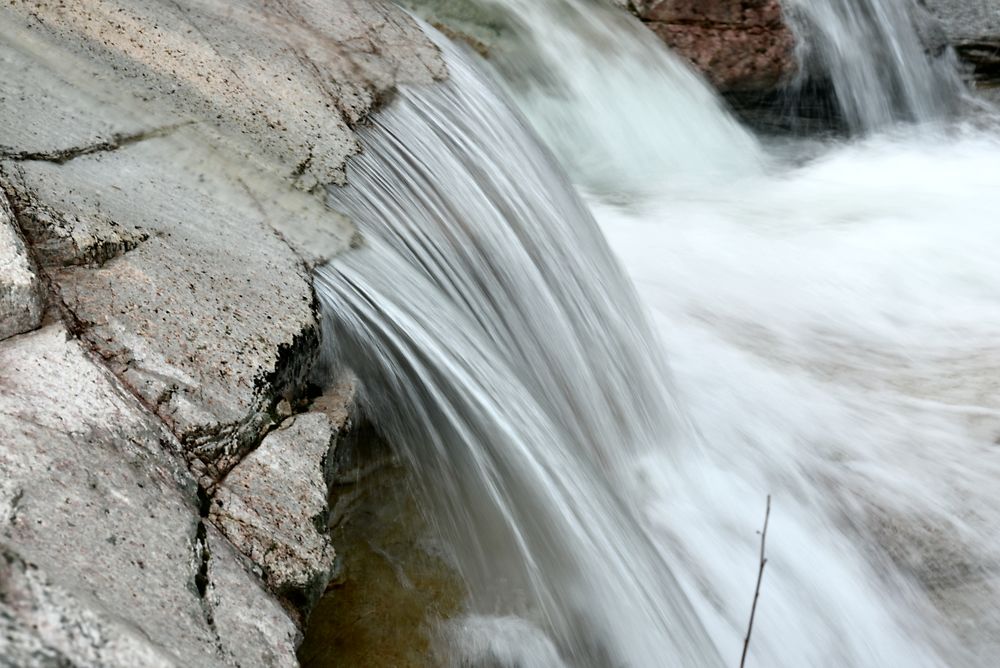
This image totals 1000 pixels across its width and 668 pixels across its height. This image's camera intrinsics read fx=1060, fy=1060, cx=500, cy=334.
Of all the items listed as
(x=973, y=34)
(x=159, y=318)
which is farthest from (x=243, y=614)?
(x=973, y=34)

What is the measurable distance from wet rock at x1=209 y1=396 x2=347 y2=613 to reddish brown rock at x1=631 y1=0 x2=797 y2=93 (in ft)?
15.9

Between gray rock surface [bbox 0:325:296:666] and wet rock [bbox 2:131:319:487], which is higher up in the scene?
wet rock [bbox 2:131:319:487]

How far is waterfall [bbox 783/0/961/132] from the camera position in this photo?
687 cm

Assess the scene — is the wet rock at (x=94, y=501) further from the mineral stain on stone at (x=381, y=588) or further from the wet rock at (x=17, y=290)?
the mineral stain on stone at (x=381, y=588)

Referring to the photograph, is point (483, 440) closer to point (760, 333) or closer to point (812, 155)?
point (760, 333)

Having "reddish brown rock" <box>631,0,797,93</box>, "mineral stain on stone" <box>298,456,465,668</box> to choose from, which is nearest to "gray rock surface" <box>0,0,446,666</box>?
"mineral stain on stone" <box>298,456,465,668</box>

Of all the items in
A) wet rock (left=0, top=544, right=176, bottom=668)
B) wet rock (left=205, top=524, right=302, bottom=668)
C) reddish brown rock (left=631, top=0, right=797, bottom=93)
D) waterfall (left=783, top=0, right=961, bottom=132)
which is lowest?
wet rock (left=205, top=524, right=302, bottom=668)

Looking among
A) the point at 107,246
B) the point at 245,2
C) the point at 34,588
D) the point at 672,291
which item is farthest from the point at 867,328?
the point at 34,588

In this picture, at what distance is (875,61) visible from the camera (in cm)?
716

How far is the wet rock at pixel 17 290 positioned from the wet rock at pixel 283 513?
476 mm

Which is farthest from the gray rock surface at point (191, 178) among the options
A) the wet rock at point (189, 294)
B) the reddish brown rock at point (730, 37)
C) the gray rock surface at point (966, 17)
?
the gray rock surface at point (966, 17)

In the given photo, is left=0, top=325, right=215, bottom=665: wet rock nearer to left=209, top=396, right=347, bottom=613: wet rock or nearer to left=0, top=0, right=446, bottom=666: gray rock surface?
left=0, top=0, right=446, bottom=666: gray rock surface

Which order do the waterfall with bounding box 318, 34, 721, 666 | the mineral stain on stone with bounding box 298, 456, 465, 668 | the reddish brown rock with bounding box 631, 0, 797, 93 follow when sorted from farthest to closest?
the reddish brown rock with bounding box 631, 0, 797, 93
the waterfall with bounding box 318, 34, 721, 666
the mineral stain on stone with bounding box 298, 456, 465, 668

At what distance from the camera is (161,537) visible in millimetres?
Result: 1718
